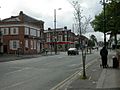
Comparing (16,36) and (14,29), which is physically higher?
(14,29)

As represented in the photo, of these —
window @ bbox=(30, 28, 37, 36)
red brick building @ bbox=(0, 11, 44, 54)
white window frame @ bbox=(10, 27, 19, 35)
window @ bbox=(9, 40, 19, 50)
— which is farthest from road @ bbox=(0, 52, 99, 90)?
window @ bbox=(30, 28, 37, 36)

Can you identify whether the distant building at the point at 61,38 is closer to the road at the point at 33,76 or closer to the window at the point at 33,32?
the window at the point at 33,32

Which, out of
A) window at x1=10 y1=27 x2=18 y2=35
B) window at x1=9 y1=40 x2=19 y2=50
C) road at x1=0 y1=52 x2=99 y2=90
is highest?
window at x1=10 y1=27 x2=18 y2=35

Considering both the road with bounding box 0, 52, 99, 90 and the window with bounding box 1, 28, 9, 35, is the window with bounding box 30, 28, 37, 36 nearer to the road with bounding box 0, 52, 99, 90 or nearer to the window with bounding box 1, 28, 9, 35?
the window with bounding box 1, 28, 9, 35

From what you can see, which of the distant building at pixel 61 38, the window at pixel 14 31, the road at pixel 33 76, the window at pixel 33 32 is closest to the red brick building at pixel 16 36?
the window at pixel 14 31

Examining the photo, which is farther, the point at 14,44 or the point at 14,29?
the point at 14,29

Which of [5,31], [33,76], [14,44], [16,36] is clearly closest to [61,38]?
[5,31]

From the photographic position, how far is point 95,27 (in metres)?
70.2

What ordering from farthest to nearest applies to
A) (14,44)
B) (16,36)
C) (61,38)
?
(61,38)
(16,36)
(14,44)

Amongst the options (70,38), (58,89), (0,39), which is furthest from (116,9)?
(70,38)

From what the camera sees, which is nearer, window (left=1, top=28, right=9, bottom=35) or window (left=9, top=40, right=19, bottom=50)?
window (left=9, top=40, right=19, bottom=50)

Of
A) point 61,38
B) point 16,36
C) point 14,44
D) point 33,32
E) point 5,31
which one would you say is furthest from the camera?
point 61,38

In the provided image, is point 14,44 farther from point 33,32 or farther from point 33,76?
point 33,76

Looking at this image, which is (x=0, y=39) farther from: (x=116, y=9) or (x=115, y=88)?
(x=115, y=88)
